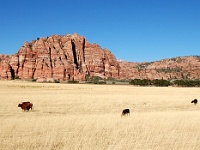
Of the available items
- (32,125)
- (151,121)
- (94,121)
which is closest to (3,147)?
(32,125)

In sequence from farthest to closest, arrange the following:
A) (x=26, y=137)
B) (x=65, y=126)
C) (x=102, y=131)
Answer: (x=65, y=126) < (x=102, y=131) < (x=26, y=137)

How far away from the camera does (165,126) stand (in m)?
16.2

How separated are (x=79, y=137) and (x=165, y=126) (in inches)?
214

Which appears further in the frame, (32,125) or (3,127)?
(32,125)

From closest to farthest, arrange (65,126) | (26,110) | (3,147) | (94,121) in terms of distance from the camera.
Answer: (3,147), (65,126), (94,121), (26,110)

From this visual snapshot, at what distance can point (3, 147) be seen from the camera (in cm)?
1114

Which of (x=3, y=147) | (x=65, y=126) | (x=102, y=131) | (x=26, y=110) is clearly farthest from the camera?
(x=26, y=110)

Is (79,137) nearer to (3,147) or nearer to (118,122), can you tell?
(3,147)

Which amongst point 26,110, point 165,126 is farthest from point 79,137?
point 26,110

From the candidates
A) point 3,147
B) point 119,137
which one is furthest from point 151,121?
point 3,147

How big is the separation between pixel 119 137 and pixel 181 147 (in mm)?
2914

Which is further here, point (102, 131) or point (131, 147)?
point (102, 131)

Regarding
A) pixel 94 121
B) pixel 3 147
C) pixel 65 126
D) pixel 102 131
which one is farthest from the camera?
pixel 94 121

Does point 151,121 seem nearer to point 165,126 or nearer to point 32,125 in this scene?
point 165,126
